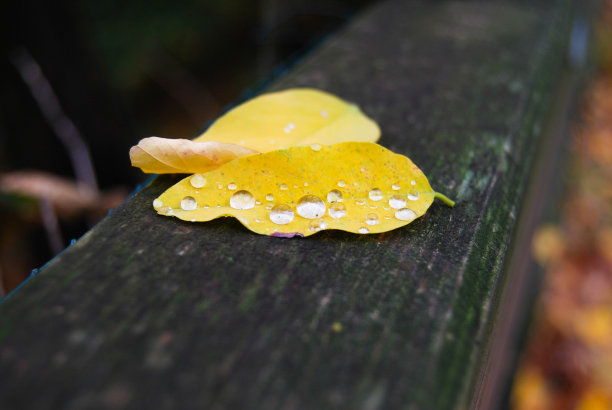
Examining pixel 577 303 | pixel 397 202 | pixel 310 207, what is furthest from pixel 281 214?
pixel 577 303

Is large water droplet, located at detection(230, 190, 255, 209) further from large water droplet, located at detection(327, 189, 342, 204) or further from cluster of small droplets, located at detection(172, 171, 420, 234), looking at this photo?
large water droplet, located at detection(327, 189, 342, 204)

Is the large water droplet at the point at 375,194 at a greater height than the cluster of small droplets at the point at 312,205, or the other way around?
the cluster of small droplets at the point at 312,205

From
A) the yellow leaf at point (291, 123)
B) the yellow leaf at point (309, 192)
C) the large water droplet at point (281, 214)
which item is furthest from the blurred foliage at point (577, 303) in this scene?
the large water droplet at point (281, 214)

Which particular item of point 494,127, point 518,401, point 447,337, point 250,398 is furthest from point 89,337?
point 518,401

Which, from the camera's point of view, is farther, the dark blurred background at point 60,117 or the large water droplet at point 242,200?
the dark blurred background at point 60,117

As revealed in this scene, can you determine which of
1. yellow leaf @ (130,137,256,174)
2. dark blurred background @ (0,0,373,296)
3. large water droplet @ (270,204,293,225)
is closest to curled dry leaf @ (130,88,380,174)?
yellow leaf @ (130,137,256,174)

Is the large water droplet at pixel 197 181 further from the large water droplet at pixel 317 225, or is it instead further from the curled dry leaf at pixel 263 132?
the large water droplet at pixel 317 225
